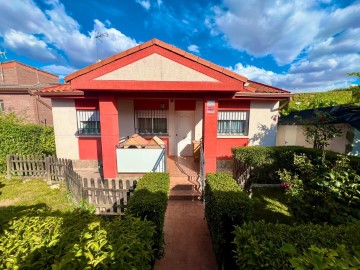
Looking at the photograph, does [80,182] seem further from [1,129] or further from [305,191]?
[1,129]

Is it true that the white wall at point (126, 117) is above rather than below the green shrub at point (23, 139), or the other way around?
above

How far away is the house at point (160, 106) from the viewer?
581 cm

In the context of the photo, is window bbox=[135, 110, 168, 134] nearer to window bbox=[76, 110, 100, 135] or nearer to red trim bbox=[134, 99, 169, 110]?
red trim bbox=[134, 99, 169, 110]

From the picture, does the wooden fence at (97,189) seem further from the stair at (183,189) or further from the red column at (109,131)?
the stair at (183,189)

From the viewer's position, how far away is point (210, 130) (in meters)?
6.70

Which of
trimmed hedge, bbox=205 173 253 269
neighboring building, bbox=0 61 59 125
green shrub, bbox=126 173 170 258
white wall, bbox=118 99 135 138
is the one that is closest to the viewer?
trimmed hedge, bbox=205 173 253 269

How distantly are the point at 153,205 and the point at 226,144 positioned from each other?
6.31 metres

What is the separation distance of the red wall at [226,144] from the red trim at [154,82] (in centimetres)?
329

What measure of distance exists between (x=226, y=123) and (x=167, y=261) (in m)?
6.74

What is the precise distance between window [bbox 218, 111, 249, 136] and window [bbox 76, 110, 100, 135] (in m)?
6.37

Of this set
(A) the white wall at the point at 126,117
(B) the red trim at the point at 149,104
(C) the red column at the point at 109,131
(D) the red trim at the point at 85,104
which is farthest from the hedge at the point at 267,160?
(D) the red trim at the point at 85,104

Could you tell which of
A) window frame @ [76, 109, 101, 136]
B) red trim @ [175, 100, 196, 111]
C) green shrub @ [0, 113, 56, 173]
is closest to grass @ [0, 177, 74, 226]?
green shrub @ [0, 113, 56, 173]

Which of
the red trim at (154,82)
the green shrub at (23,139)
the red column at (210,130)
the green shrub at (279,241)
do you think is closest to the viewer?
the green shrub at (279,241)

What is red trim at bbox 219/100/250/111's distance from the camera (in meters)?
8.36
